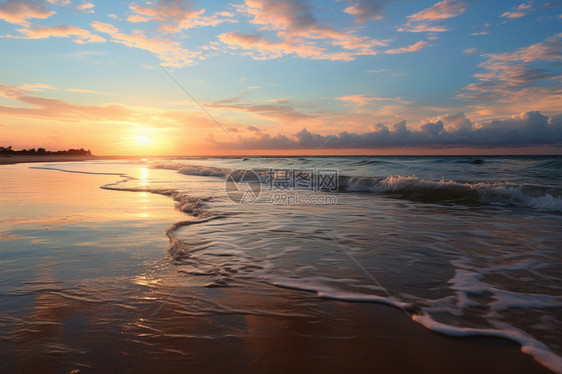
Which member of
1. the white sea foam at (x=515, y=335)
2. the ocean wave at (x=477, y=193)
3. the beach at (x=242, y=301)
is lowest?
the white sea foam at (x=515, y=335)

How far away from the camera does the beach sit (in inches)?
86.7

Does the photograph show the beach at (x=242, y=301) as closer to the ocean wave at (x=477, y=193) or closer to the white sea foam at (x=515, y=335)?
the white sea foam at (x=515, y=335)

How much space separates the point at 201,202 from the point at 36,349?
24.9ft

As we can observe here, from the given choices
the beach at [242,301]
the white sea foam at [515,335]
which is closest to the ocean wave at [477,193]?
the beach at [242,301]

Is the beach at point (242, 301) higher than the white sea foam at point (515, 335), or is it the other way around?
the beach at point (242, 301)

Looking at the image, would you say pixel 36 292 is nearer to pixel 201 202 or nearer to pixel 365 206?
pixel 201 202

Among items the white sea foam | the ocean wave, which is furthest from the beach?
the ocean wave

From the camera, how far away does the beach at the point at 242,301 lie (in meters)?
2.20

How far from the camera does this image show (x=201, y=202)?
9.77 metres

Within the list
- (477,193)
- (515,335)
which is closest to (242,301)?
(515,335)

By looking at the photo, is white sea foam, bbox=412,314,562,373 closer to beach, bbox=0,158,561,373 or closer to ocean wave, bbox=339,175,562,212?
beach, bbox=0,158,561,373

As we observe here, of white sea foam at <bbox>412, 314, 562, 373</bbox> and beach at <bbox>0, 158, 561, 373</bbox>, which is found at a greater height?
beach at <bbox>0, 158, 561, 373</bbox>

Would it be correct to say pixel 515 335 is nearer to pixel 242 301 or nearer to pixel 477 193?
pixel 242 301

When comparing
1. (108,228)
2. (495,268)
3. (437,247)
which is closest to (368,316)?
(495,268)
